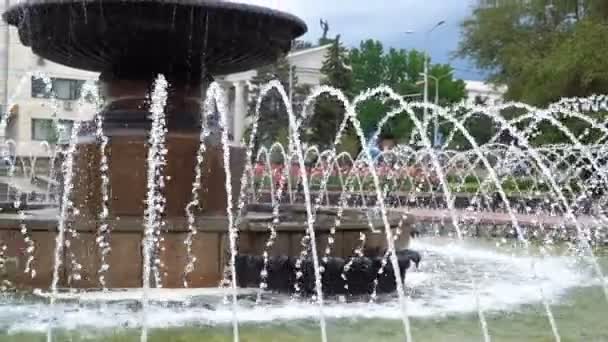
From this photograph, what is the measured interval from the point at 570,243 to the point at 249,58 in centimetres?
737

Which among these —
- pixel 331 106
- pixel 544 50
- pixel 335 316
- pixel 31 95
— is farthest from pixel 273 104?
pixel 335 316

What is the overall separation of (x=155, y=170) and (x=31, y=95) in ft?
146

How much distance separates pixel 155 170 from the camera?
8852 mm

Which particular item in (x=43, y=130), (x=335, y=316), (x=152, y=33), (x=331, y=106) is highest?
(x=331, y=106)

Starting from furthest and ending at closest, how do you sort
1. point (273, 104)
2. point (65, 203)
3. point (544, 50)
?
point (273, 104)
point (544, 50)
point (65, 203)

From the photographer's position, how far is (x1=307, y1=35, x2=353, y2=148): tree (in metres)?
54.8

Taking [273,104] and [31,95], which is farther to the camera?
[273,104]

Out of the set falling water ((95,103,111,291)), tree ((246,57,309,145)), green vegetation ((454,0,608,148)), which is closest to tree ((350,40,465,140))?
tree ((246,57,309,145))

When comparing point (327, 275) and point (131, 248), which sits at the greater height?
point (131, 248)

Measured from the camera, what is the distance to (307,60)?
71.4 meters

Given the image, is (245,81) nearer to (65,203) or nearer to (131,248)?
(65,203)

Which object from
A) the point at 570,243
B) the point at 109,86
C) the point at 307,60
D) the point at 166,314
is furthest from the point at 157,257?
the point at 307,60

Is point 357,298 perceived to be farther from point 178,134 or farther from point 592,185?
A: point 592,185

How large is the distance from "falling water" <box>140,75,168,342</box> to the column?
50.2 metres
